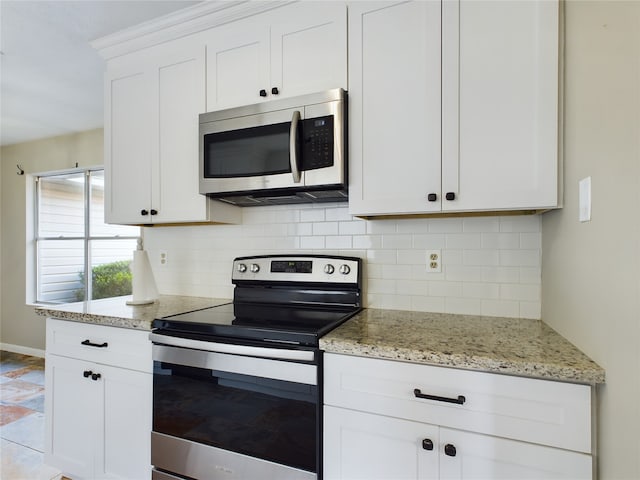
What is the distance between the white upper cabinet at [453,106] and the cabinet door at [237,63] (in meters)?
0.47

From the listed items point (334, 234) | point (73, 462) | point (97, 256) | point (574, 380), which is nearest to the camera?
point (574, 380)

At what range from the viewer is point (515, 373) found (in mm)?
991

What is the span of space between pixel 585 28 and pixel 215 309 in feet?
6.08

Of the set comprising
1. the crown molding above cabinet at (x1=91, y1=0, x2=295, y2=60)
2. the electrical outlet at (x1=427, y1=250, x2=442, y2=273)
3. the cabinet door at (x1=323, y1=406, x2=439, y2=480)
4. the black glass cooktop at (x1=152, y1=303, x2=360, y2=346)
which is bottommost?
the cabinet door at (x1=323, y1=406, x2=439, y2=480)

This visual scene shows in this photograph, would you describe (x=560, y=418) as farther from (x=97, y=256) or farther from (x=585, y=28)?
(x=97, y=256)

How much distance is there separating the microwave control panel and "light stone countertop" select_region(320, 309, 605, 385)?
720mm

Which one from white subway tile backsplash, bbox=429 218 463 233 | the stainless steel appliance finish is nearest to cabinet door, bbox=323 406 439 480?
the stainless steel appliance finish

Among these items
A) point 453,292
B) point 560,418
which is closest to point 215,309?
point 453,292

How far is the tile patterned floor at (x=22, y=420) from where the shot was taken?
210cm

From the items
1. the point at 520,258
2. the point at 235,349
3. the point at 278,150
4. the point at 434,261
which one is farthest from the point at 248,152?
the point at 520,258

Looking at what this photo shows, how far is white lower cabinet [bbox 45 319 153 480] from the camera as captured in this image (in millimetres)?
1597

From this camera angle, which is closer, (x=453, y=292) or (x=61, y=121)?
(x=453, y=292)

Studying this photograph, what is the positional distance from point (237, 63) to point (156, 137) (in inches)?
25.5

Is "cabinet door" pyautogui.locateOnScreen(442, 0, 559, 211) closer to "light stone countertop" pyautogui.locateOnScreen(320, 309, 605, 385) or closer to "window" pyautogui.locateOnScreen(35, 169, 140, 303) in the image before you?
"light stone countertop" pyautogui.locateOnScreen(320, 309, 605, 385)
